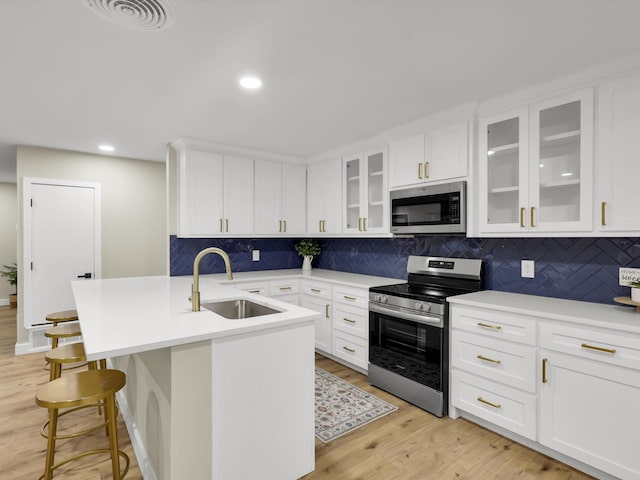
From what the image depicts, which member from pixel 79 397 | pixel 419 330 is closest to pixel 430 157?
pixel 419 330

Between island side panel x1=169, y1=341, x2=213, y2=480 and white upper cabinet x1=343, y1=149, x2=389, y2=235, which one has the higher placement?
white upper cabinet x1=343, y1=149, x2=389, y2=235

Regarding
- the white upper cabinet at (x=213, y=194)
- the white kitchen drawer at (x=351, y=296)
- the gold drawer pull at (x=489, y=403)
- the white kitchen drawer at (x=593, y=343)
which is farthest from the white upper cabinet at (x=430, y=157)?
the white upper cabinet at (x=213, y=194)

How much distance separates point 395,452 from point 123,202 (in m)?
4.31

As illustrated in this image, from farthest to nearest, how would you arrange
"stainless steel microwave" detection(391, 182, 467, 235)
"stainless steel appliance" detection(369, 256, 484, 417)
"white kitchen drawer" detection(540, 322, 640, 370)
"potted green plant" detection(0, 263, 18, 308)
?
"potted green plant" detection(0, 263, 18, 308), "stainless steel microwave" detection(391, 182, 467, 235), "stainless steel appliance" detection(369, 256, 484, 417), "white kitchen drawer" detection(540, 322, 640, 370)

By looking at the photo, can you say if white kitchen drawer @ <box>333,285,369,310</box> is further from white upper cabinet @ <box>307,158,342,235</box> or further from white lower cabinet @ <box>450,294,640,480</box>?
white lower cabinet @ <box>450,294,640,480</box>

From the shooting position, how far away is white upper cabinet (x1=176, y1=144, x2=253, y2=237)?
12.5ft

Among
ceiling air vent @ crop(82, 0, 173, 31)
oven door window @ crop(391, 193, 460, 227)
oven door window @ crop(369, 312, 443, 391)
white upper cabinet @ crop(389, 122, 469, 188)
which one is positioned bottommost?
oven door window @ crop(369, 312, 443, 391)

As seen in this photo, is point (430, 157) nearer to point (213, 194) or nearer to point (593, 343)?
point (593, 343)

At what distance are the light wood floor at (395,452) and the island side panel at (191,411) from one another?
26.6 inches

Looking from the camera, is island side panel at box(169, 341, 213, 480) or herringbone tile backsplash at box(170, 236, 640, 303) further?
herringbone tile backsplash at box(170, 236, 640, 303)

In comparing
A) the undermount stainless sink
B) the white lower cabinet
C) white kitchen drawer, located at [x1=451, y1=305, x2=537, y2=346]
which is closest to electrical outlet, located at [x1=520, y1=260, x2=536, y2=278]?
the white lower cabinet

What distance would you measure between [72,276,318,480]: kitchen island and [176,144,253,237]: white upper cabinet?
5.86 ft

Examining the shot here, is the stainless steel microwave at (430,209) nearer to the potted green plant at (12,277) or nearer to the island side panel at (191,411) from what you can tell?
the island side panel at (191,411)

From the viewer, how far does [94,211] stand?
446cm
